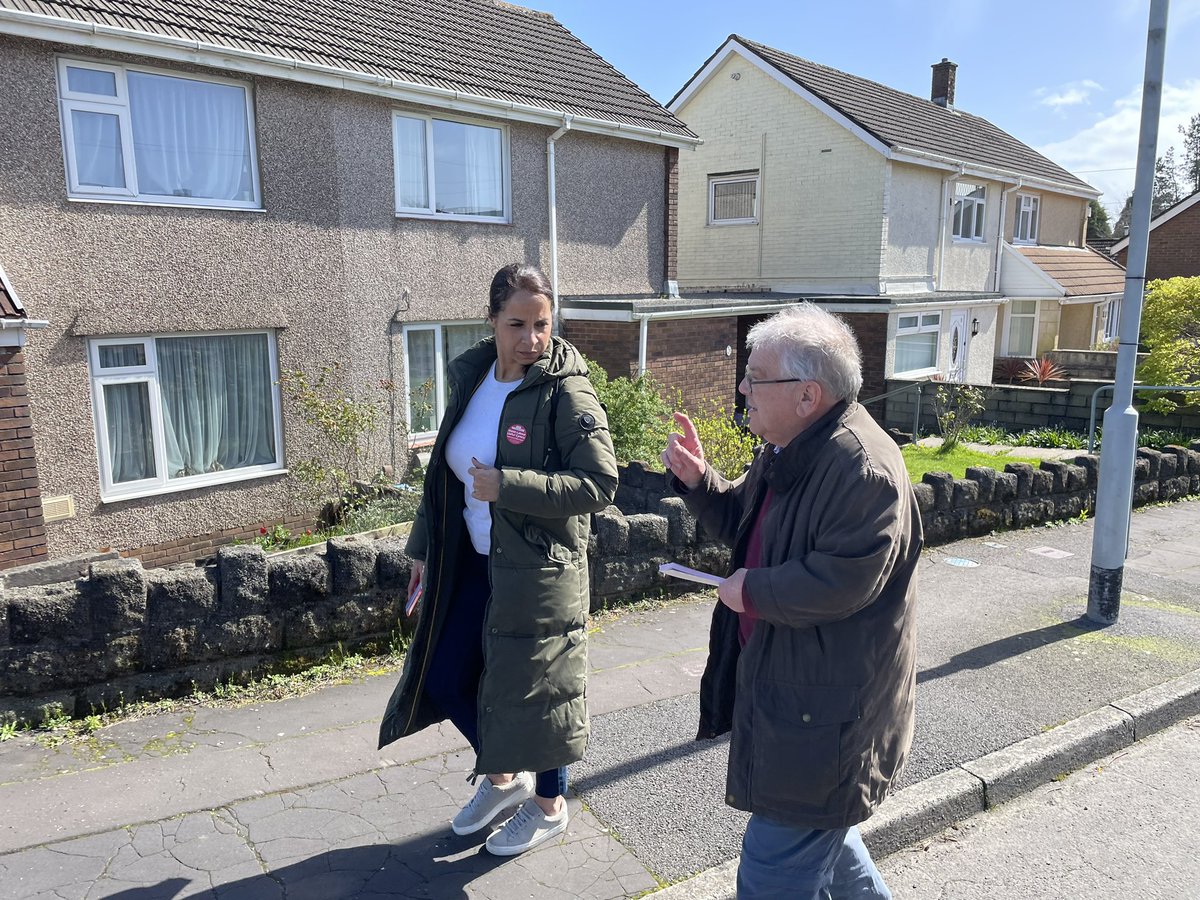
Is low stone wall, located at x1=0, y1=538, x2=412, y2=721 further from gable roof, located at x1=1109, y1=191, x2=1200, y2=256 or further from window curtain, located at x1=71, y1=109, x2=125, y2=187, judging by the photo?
gable roof, located at x1=1109, y1=191, x2=1200, y2=256

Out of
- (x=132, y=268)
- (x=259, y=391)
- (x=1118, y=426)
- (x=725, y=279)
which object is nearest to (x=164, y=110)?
(x=132, y=268)

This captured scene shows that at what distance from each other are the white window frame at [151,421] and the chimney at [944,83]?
21443mm

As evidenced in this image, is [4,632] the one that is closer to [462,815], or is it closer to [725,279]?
[462,815]

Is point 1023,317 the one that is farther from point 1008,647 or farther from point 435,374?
point 1008,647

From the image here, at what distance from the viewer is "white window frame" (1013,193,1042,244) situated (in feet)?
72.2

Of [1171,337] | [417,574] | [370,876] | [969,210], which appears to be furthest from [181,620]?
[969,210]

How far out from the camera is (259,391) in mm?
8766

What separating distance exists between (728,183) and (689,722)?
16.6m

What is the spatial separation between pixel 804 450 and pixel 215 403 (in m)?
7.59

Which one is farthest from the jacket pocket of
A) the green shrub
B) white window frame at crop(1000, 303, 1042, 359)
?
white window frame at crop(1000, 303, 1042, 359)

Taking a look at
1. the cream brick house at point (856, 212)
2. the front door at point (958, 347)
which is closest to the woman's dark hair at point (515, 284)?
the cream brick house at point (856, 212)

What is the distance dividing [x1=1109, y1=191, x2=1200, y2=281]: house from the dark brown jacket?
27861 mm

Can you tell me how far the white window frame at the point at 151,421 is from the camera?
7570mm

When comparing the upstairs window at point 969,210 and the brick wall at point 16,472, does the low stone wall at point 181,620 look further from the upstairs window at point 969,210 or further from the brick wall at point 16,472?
the upstairs window at point 969,210
